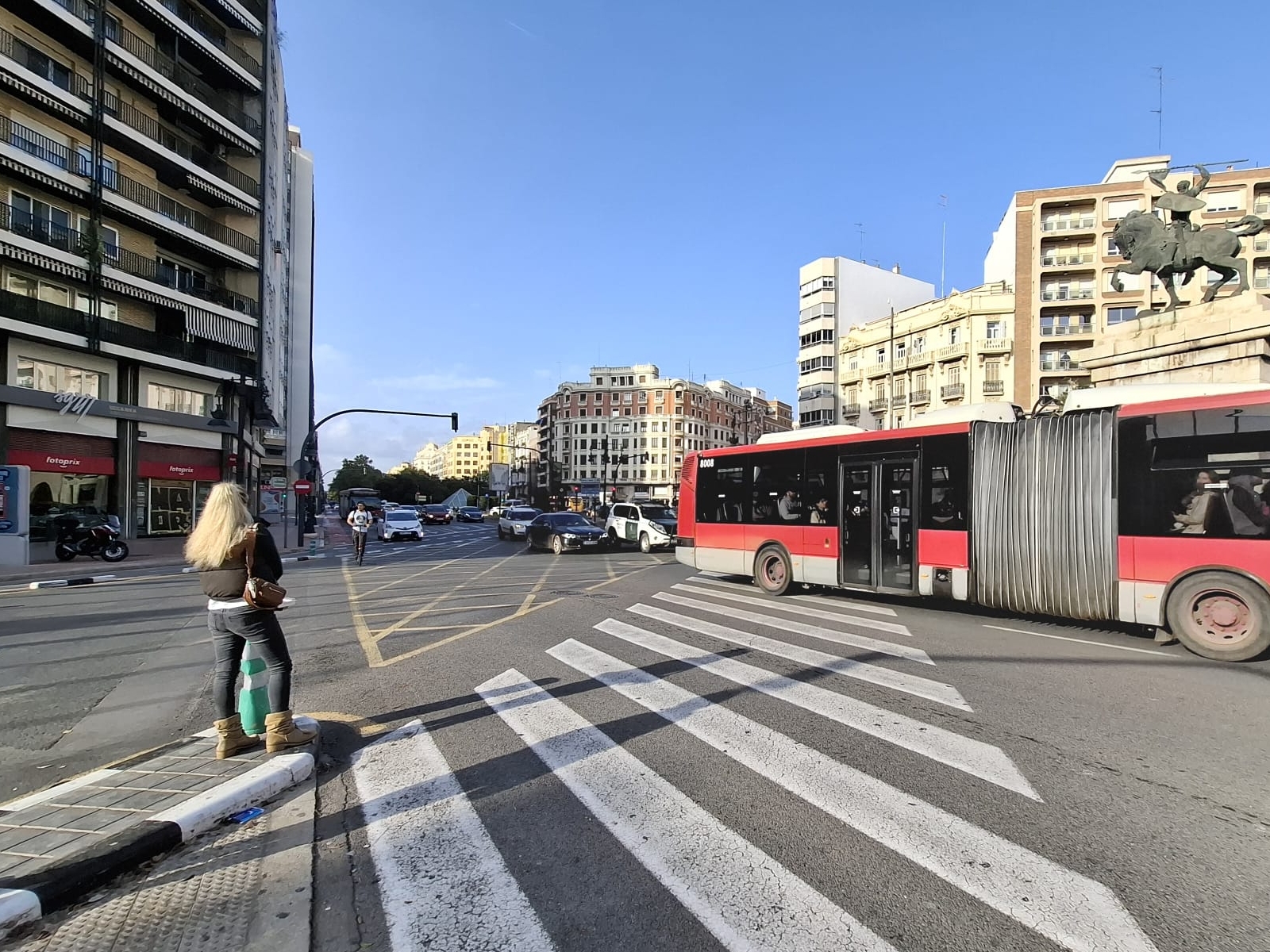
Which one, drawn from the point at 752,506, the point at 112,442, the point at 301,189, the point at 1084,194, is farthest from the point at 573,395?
the point at 752,506

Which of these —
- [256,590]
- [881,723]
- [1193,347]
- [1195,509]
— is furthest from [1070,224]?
[256,590]

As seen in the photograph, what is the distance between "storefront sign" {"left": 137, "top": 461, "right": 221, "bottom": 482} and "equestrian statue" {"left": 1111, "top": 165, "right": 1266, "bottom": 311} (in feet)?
111

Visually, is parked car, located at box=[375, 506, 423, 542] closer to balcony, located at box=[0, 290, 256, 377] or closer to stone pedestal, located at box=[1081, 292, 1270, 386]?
balcony, located at box=[0, 290, 256, 377]

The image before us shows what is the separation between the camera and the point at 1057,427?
893 centimetres

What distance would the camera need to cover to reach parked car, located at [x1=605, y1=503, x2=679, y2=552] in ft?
78.8

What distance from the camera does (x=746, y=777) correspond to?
399 centimetres

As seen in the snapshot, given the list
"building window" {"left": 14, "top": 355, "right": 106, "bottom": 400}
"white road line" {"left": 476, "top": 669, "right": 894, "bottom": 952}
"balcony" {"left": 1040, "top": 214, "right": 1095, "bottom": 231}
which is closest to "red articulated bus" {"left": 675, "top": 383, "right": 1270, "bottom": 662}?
"white road line" {"left": 476, "top": 669, "right": 894, "bottom": 952}

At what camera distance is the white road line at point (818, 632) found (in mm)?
7324

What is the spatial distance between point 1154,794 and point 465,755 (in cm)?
411

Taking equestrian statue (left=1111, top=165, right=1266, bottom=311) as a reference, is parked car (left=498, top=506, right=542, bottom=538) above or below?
below

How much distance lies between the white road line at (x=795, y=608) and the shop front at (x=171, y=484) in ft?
76.0

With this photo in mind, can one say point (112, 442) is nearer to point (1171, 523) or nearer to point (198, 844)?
point (198, 844)

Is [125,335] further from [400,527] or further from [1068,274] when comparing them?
[1068,274]

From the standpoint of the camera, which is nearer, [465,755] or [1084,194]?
[465,755]
